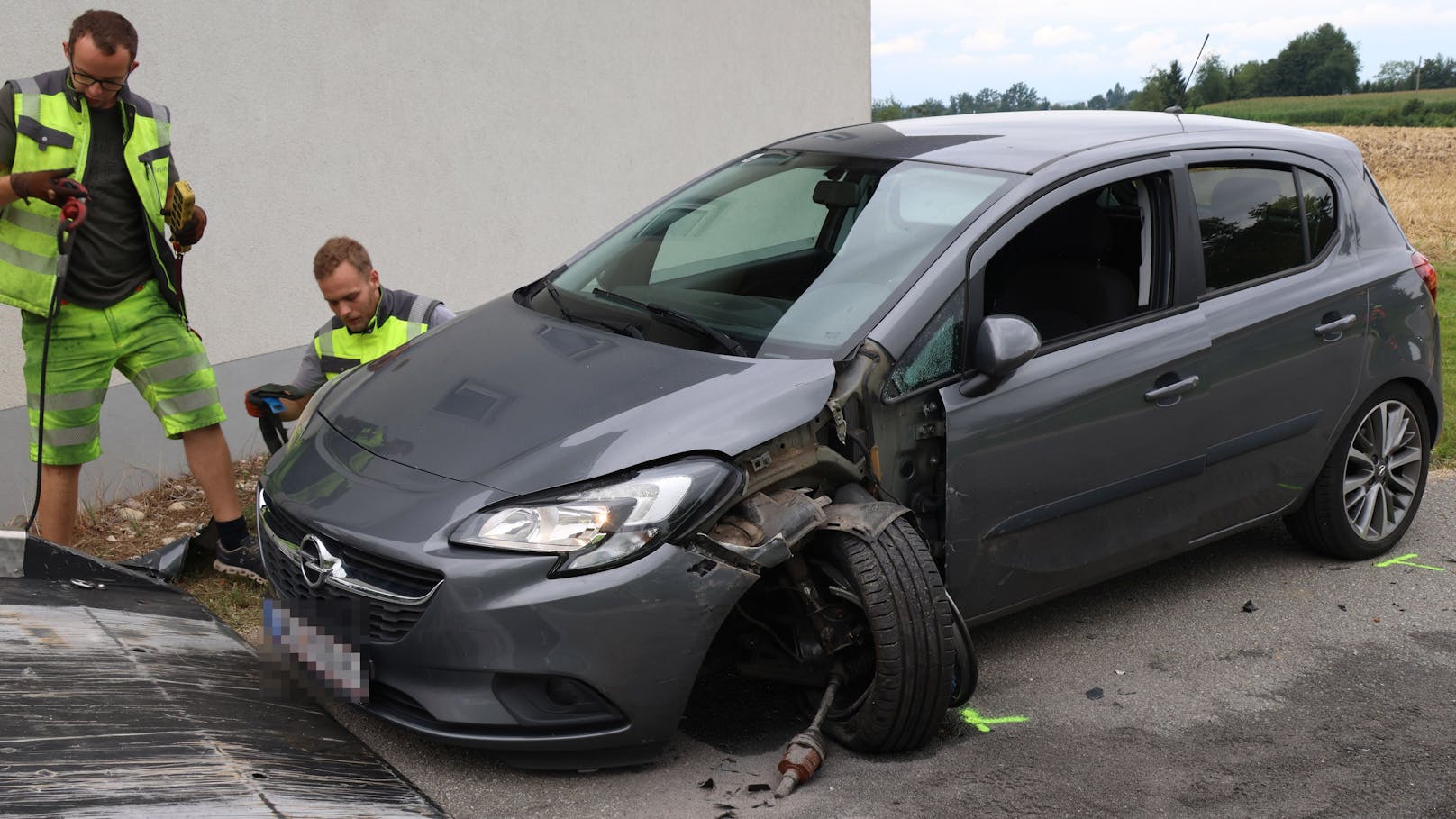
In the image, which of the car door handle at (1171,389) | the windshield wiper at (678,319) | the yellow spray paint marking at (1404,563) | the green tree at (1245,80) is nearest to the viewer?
the windshield wiper at (678,319)

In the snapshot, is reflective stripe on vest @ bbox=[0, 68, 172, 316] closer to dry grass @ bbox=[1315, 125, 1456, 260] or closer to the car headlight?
the car headlight

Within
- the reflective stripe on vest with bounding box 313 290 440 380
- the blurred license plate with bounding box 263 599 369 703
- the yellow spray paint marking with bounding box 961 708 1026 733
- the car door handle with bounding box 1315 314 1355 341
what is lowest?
the yellow spray paint marking with bounding box 961 708 1026 733

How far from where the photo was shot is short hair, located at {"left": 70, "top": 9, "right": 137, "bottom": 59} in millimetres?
4145

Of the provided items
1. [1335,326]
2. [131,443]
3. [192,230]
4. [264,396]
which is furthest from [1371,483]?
[131,443]

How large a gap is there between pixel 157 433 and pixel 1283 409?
4.85 metres

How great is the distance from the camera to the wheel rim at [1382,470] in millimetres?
4828

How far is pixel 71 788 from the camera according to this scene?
8.17ft


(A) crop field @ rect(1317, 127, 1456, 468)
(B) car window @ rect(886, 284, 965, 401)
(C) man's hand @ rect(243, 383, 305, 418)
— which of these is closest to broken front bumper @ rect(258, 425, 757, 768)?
(B) car window @ rect(886, 284, 965, 401)

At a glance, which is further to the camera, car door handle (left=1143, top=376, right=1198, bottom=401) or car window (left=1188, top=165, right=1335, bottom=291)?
car window (left=1188, top=165, right=1335, bottom=291)

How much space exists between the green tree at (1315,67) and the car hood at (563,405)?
71650 mm

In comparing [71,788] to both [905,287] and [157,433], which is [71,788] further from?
[157,433]

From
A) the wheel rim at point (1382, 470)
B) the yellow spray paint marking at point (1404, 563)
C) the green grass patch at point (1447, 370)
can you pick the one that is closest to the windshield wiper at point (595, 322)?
the wheel rim at point (1382, 470)

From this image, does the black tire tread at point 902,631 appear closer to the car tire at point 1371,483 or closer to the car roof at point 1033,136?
the car roof at point 1033,136

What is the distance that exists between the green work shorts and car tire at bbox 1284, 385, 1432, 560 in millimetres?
4147
